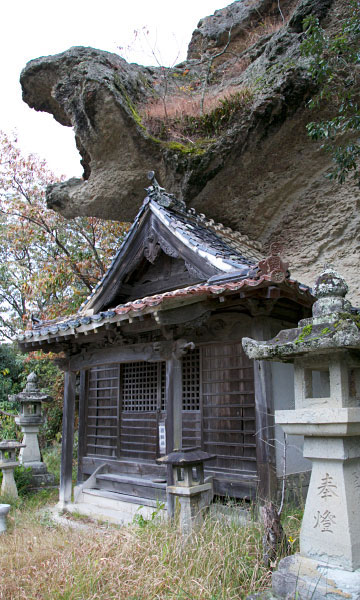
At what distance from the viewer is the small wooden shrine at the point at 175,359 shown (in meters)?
5.98

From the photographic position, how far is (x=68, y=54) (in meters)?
11.8

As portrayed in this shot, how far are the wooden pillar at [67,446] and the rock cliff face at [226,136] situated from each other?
5498mm

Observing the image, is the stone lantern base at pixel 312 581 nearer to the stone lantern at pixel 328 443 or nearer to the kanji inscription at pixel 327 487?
the stone lantern at pixel 328 443

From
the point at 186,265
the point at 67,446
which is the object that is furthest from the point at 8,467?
the point at 186,265

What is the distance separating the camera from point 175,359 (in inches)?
253

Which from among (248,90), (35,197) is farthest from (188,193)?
(35,197)

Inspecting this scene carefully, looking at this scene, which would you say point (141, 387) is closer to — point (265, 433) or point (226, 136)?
point (265, 433)

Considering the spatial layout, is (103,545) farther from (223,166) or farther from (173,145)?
(173,145)

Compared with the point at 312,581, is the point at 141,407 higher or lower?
higher

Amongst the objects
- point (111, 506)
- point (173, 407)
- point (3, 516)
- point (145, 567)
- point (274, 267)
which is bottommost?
point (111, 506)

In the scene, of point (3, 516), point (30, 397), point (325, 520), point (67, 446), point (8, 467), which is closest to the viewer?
point (325, 520)

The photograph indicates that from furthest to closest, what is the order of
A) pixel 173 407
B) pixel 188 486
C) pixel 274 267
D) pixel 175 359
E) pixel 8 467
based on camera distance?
pixel 8 467 < pixel 175 359 < pixel 173 407 < pixel 188 486 < pixel 274 267

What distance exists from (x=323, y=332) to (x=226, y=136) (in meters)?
7.78

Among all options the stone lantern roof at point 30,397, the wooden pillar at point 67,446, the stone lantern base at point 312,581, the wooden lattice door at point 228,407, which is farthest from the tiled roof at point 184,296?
the stone lantern roof at point 30,397
